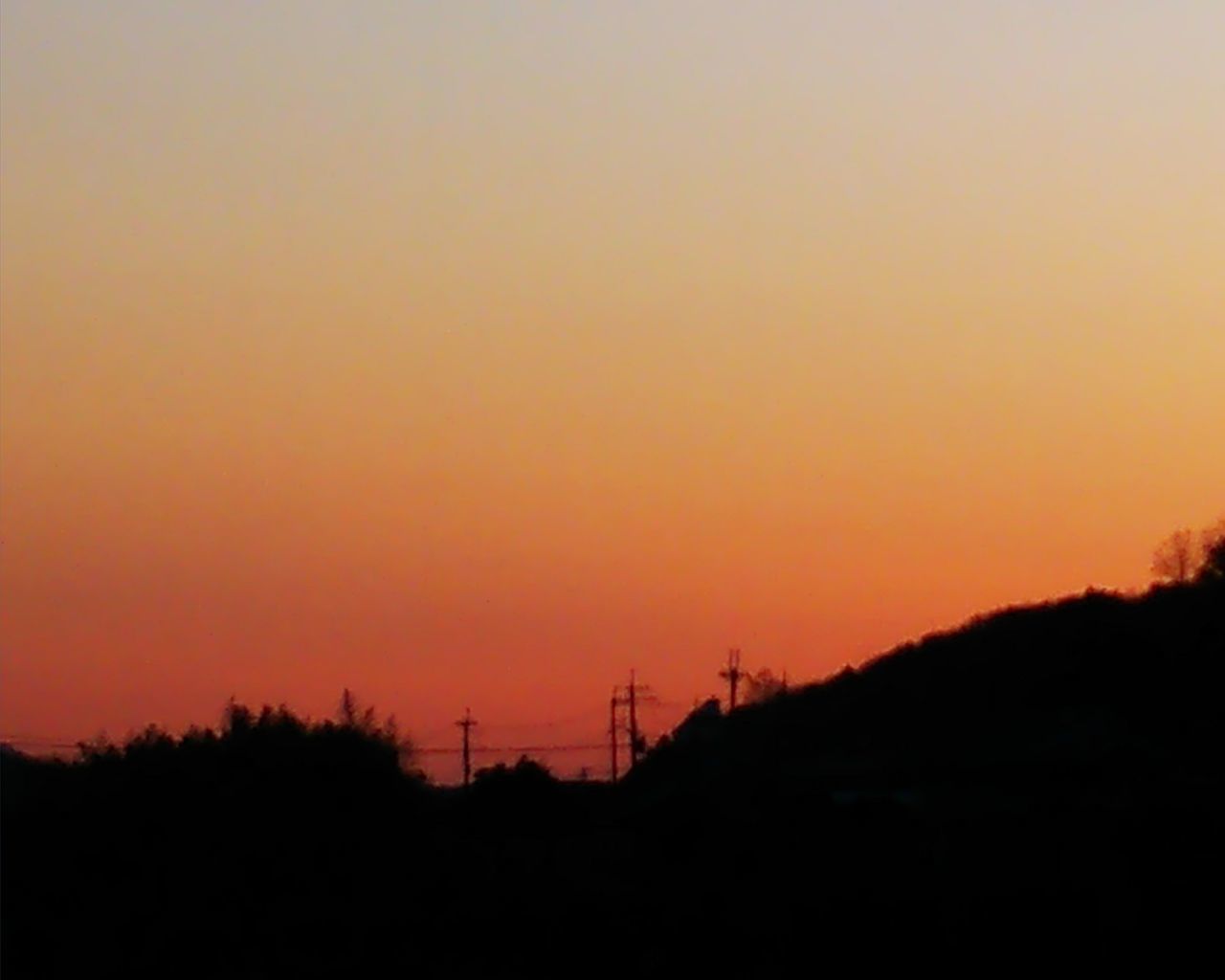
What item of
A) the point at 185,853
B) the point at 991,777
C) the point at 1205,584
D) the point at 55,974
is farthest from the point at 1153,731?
the point at 55,974

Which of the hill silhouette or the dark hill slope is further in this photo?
the dark hill slope

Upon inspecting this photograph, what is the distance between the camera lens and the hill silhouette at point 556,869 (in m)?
37.5

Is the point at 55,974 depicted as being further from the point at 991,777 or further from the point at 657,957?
the point at 991,777

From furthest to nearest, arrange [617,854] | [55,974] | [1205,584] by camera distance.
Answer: [1205,584] → [617,854] → [55,974]

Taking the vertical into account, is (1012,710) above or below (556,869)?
above

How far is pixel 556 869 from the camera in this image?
141ft

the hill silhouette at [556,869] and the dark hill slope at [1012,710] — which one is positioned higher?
the dark hill slope at [1012,710]

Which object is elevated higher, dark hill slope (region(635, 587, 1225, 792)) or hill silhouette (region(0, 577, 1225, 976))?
dark hill slope (region(635, 587, 1225, 792))

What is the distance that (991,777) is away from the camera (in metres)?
55.7

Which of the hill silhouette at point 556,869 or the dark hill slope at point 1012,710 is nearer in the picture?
the hill silhouette at point 556,869

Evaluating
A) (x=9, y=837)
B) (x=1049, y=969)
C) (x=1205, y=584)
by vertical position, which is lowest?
(x=1049, y=969)

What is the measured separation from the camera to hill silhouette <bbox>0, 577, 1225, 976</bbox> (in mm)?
37500

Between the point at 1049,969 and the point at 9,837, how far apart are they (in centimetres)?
1599

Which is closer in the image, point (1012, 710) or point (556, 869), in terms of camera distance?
point (556, 869)
